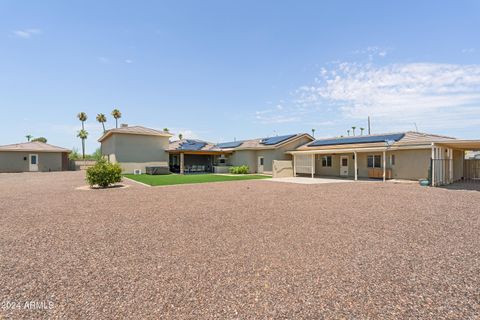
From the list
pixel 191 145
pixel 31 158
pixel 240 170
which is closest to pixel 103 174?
pixel 240 170

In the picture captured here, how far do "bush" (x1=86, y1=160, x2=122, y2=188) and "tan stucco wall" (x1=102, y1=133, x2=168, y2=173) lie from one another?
10.2 meters

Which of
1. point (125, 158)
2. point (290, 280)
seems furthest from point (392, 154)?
point (125, 158)

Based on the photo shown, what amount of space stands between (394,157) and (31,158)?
37.7 metres

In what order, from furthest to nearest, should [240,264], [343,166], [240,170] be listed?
[240,170]
[343,166]
[240,264]

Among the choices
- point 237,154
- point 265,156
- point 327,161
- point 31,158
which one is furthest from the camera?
point 237,154

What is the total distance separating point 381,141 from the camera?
20188mm

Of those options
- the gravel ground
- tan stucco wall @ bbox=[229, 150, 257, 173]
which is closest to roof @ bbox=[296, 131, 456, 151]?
tan stucco wall @ bbox=[229, 150, 257, 173]

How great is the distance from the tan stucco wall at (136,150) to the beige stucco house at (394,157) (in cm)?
1439

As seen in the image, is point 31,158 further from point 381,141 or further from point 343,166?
point 381,141

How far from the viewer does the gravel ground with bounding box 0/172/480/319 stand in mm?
3096

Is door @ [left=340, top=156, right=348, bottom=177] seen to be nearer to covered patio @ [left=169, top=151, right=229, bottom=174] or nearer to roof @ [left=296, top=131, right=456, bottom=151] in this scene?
roof @ [left=296, top=131, right=456, bottom=151]

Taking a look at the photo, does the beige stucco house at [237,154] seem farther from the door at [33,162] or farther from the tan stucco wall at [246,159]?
the door at [33,162]

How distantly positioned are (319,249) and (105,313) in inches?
147

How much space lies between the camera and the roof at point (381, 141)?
17.3 metres
